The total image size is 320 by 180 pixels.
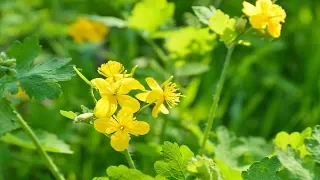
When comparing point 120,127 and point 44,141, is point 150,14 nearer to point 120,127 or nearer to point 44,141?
point 44,141

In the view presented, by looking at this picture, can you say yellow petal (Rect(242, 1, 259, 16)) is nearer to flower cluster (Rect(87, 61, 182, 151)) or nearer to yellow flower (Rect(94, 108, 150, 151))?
flower cluster (Rect(87, 61, 182, 151))

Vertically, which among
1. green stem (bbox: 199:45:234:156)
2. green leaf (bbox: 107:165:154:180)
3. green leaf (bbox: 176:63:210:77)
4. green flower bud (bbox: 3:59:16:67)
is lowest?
green leaf (bbox: 107:165:154:180)

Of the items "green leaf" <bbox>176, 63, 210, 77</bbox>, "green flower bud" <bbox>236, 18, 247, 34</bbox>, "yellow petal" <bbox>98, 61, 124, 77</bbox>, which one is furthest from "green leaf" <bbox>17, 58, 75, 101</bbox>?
"green leaf" <bbox>176, 63, 210, 77</bbox>

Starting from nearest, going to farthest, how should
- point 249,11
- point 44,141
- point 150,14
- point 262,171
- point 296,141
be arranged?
point 262,171 → point 249,11 → point 296,141 → point 44,141 → point 150,14

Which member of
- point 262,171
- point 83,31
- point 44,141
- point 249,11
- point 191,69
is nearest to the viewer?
point 262,171

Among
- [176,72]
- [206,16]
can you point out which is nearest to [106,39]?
[176,72]

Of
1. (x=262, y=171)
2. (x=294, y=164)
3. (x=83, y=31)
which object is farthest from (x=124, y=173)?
(x=83, y=31)

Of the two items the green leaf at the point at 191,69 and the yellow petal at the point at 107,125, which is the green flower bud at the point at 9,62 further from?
the green leaf at the point at 191,69
